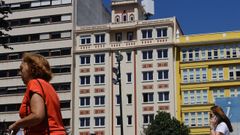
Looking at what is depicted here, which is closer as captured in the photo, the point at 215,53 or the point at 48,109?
the point at 48,109

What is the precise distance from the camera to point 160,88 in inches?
2643

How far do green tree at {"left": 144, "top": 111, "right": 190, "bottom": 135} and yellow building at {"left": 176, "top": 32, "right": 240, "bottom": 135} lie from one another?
719cm

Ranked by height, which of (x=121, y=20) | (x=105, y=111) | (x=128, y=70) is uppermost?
(x=121, y=20)

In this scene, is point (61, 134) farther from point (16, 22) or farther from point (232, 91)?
point (16, 22)

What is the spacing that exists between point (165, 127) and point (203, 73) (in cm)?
1208

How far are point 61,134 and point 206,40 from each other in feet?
212

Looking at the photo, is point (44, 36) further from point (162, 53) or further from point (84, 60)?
point (162, 53)

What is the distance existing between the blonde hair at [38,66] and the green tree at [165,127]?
53380mm

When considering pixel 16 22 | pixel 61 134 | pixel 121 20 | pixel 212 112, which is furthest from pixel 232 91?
pixel 61 134

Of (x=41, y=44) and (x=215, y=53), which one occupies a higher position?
(x=41, y=44)

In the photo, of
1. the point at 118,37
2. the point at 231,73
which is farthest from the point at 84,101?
the point at 231,73

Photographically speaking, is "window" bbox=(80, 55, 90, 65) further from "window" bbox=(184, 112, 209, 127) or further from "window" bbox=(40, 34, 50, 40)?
"window" bbox=(184, 112, 209, 127)

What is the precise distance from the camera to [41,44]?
245 ft

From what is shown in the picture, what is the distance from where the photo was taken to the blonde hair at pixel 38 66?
202 inches
